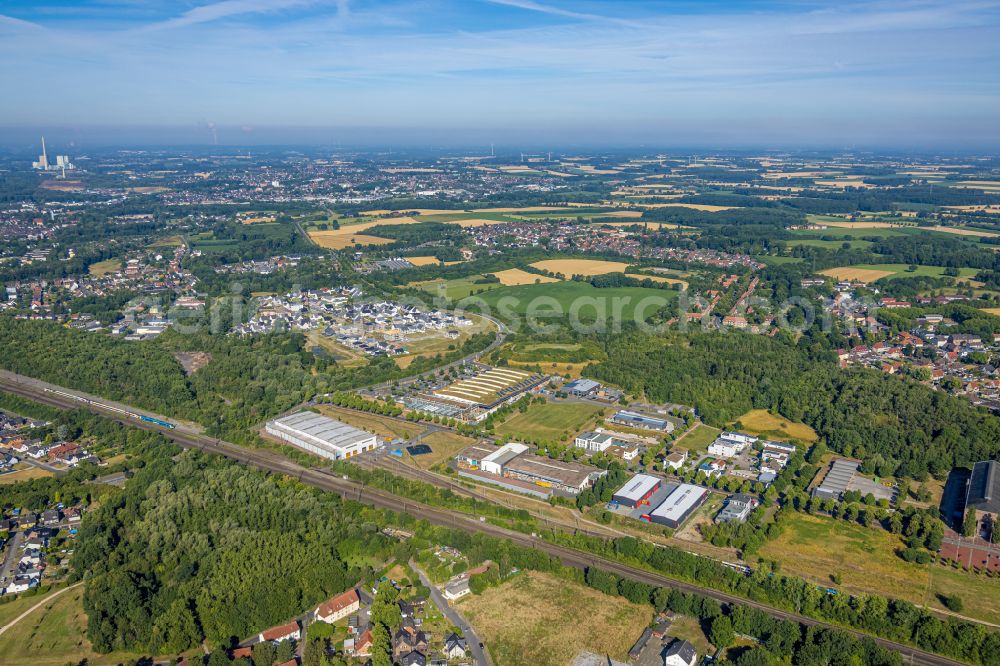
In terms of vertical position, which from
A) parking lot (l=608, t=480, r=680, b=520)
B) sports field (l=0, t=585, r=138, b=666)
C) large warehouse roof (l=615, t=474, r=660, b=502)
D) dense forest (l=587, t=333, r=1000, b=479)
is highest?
dense forest (l=587, t=333, r=1000, b=479)

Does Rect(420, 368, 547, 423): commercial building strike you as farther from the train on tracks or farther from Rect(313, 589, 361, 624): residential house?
Rect(313, 589, 361, 624): residential house

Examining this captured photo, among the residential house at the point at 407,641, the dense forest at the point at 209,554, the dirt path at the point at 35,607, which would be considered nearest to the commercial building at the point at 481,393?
the dense forest at the point at 209,554

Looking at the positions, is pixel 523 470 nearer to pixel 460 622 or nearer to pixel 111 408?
pixel 460 622

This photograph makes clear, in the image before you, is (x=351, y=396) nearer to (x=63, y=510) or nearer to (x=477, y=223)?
(x=63, y=510)

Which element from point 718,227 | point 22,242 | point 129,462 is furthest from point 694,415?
point 22,242

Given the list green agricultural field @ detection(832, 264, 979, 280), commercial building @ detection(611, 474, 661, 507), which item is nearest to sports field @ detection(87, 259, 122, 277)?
commercial building @ detection(611, 474, 661, 507)

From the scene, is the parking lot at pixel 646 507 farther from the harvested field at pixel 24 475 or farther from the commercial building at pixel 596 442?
the harvested field at pixel 24 475
